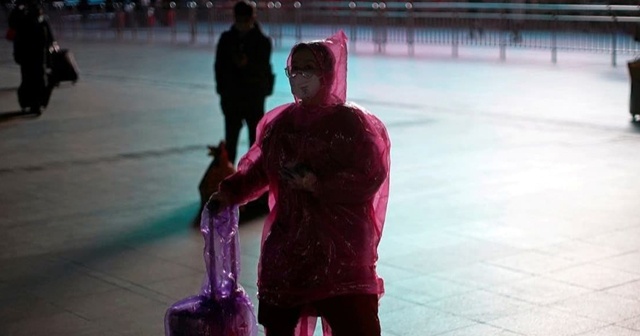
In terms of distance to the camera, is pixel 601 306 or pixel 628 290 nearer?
pixel 601 306

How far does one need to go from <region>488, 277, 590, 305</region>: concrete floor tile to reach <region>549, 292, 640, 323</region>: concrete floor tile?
0.09 metres

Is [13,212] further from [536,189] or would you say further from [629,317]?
[629,317]

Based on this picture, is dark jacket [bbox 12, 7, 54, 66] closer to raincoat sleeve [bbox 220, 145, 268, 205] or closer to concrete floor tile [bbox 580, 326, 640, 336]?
concrete floor tile [bbox 580, 326, 640, 336]

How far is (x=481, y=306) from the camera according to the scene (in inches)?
295

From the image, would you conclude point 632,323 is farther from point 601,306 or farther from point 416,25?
point 416,25

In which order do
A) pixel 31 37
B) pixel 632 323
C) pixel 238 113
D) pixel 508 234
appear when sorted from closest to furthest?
pixel 632 323
pixel 508 234
pixel 238 113
pixel 31 37

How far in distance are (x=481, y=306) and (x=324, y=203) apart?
9.20 ft

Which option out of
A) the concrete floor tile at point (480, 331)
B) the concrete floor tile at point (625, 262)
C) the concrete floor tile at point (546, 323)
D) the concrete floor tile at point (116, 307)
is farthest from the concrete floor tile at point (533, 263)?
the concrete floor tile at point (116, 307)

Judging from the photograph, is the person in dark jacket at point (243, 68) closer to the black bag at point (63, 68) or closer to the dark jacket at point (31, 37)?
the dark jacket at point (31, 37)

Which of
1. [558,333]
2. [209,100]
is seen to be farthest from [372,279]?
[209,100]

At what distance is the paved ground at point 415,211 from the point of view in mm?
7527

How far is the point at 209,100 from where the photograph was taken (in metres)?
19.1

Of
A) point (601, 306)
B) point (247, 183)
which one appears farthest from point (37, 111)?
point (247, 183)

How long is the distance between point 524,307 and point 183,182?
17.3 ft
